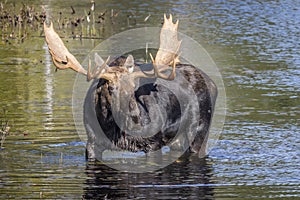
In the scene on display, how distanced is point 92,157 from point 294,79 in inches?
260

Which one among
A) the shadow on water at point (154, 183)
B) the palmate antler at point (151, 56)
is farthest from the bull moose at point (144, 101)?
the shadow on water at point (154, 183)

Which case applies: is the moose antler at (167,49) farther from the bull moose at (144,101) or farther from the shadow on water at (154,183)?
the shadow on water at (154,183)

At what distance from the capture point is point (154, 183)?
930cm

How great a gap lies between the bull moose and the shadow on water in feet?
1.06

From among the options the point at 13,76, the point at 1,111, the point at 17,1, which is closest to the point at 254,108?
the point at 1,111

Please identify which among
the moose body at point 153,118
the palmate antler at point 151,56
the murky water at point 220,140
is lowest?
the murky water at point 220,140

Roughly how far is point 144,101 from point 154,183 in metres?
1.14

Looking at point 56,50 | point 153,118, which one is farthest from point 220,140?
point 56,50

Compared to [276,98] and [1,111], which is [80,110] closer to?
[1,111]

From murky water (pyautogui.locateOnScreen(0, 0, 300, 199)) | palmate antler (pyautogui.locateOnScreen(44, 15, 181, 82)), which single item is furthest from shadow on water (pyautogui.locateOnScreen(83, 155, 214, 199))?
palmate antler (pyautogui.locateOnScreen(44, 15, 181, 82))

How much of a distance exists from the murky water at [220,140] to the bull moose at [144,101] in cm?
35

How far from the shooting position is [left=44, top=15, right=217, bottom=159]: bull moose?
9203 mm

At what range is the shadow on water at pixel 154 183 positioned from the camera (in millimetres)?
8812

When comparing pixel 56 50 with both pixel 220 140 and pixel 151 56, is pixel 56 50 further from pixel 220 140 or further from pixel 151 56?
pixel 220 140
